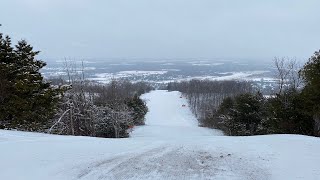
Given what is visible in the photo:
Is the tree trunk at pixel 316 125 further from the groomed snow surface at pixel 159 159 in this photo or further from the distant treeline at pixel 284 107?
the groomed snow surface at pixel 159 159

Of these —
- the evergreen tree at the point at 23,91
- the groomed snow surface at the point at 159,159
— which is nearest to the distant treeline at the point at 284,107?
the groomed snow surface at the point at 159,159

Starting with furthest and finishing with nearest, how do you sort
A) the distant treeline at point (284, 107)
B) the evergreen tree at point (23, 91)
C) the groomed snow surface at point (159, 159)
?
the distant treeline at point (284, 107) < the evergreen tree at point (23, 91) < the groomed snow surface at point (159, 159)

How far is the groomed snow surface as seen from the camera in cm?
658

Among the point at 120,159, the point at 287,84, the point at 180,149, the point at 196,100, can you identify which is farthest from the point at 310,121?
the point at 196,100

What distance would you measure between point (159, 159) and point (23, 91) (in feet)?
41.6

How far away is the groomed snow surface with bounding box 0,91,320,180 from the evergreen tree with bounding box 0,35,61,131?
884 centimetres

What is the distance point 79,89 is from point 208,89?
254 feet

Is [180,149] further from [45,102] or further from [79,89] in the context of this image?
[79,89]

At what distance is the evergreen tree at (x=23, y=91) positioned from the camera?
17.7m

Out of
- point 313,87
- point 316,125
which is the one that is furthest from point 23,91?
point 316,125

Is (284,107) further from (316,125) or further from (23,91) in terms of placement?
(23,91)

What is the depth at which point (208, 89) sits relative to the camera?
341ft

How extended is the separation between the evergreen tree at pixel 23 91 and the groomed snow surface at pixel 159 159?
8843 millimetres

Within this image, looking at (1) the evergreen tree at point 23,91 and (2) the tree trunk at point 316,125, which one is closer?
(1) the evergreen tree at point 23,91
